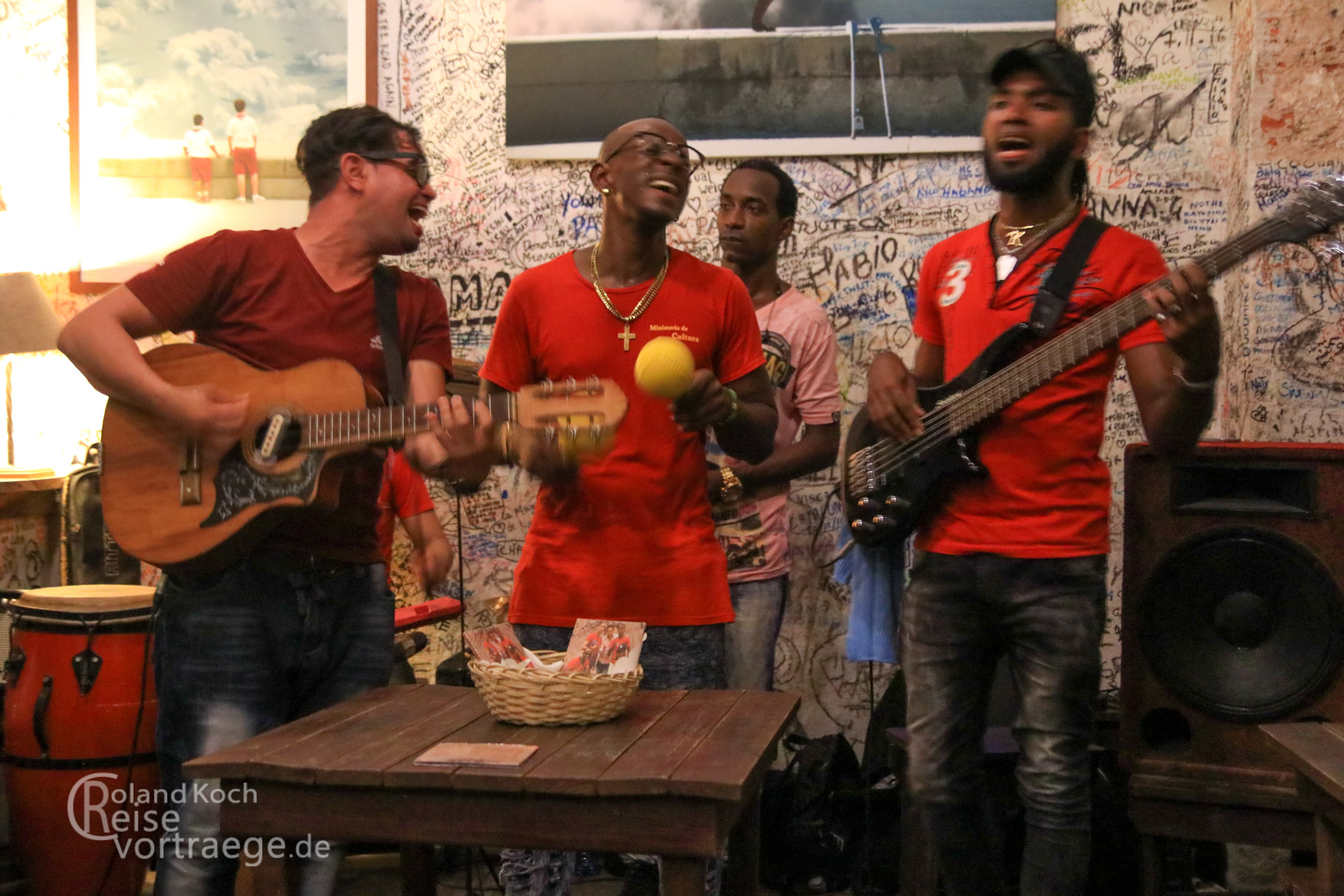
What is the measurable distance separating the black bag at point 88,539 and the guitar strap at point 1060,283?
372 cm

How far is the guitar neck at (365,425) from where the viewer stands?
8.30ft

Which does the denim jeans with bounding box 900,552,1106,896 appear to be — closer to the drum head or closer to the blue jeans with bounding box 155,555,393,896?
the blue jeans with bounding box 155,555,393,896

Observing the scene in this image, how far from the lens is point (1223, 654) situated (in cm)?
307

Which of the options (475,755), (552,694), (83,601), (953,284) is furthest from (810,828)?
(83,601)

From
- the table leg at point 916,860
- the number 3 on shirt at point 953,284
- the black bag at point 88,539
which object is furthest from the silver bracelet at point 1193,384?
the black bag at point 88,539

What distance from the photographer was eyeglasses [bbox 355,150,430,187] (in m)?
2.78

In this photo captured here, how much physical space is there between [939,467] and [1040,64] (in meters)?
1.00

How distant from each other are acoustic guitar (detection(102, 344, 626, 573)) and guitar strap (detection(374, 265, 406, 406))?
73 mm

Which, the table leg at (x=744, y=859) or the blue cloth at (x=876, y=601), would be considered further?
the blue cloth at (x=876, y=601)

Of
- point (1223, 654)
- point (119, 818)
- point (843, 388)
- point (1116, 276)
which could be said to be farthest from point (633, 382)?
point (119, 818)

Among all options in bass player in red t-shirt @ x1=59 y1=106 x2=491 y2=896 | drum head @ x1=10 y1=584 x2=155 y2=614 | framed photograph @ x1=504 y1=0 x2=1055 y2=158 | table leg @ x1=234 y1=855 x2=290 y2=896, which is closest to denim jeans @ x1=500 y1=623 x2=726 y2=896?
bass player in red t-shirt @ x1=59 y1=106 x2=491 y2=896

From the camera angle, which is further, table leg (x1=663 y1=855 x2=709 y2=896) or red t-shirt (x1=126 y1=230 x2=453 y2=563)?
red t-shirt (x1=126 y1=230 x2=453 y2=563)

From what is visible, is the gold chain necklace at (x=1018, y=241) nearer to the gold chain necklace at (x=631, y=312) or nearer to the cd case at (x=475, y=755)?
the gold chain necklace at (x=631, y=312)

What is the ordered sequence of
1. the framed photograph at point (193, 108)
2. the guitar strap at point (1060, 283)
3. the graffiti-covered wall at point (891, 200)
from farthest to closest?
1. the framed photograph at point (193, 108)
2. the graffiti-covered wall at point (891, 200)
3. the guitar strap at point (1060, 283)
